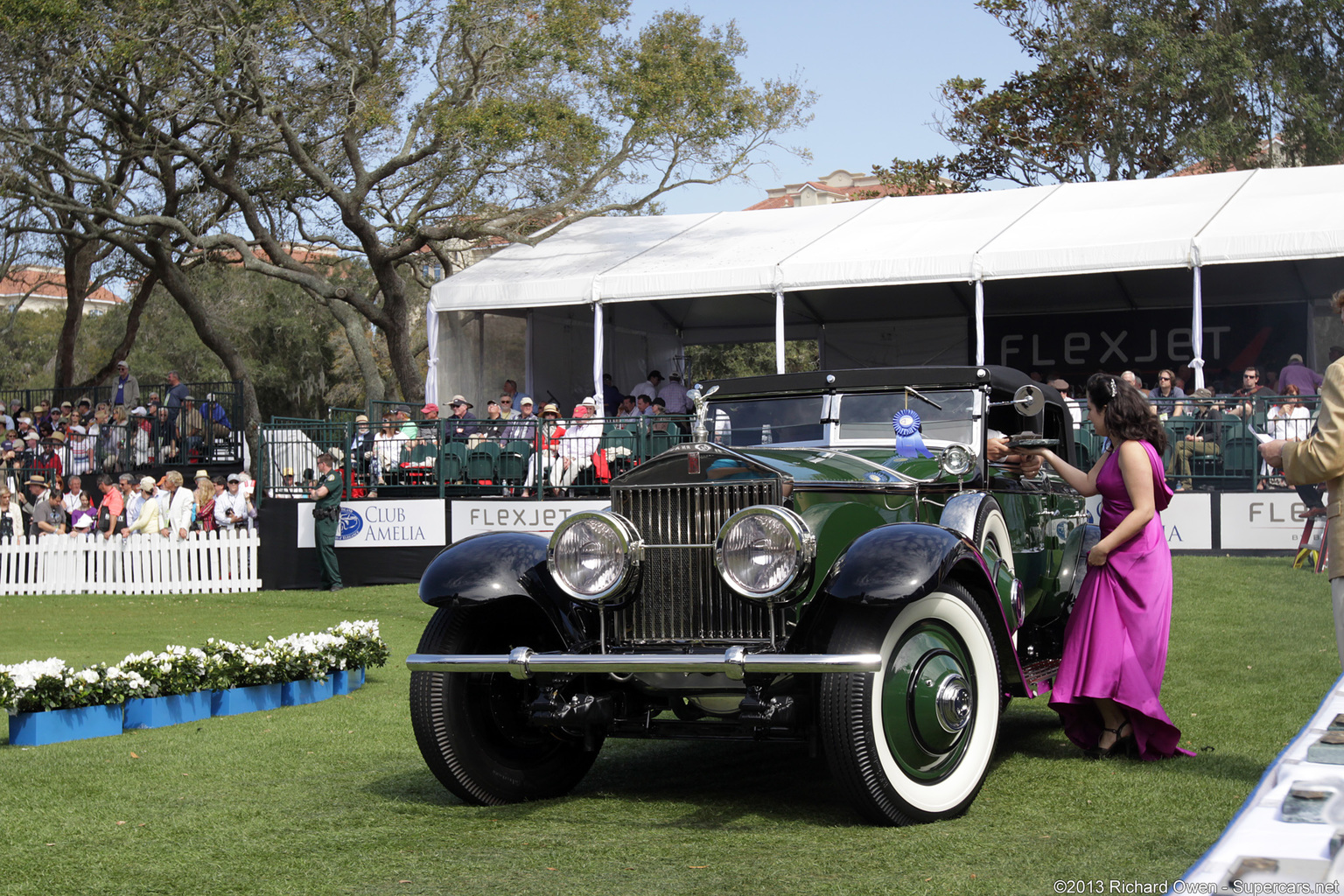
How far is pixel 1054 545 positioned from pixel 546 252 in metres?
15.3

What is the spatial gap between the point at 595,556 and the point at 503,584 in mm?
479

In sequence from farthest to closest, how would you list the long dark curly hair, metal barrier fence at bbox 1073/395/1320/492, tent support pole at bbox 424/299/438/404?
1. tent support pole at bbox 424/299/438/404
2. metal barrier fence at bbox 1073/395/1320/492
3. the long dark curly hair

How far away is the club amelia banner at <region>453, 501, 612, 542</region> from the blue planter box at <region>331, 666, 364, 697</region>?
6.21m

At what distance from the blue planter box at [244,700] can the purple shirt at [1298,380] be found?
12713 millimetres

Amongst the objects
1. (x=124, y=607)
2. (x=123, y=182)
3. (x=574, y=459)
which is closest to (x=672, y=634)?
(x=574, y=459)

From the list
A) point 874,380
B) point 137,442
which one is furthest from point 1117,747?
point 137,442

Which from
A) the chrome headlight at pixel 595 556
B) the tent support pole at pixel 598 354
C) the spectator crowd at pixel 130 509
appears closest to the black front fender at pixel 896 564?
the chrome headlight at pixel 595 556

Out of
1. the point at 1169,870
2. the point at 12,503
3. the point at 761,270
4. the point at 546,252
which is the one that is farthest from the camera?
the point at 546,252

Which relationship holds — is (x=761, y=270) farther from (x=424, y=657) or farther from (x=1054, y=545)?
(x=424, y=657)

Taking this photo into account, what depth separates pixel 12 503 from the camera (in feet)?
63.0

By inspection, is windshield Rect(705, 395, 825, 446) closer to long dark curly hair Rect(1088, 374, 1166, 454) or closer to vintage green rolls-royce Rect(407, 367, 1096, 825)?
vintage green rolls-royce Rect(407, 367, 1096, 825)

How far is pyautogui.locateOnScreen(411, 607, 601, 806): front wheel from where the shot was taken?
5137 millimetres

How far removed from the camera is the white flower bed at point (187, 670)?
698cm

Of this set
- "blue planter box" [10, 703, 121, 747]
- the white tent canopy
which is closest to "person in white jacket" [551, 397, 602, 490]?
the white tent canopy
